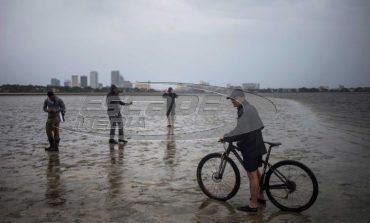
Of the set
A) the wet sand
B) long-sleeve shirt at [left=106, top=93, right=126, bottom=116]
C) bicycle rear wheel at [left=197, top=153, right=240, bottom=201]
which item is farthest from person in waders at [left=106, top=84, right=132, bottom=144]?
bicycle rear wheel at [left=197, top=153, right=240, bottom=201]

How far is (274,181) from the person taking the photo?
6.43 m

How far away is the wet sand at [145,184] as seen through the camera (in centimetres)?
590

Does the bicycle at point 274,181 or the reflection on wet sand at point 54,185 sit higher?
the bicycle at point 274,181

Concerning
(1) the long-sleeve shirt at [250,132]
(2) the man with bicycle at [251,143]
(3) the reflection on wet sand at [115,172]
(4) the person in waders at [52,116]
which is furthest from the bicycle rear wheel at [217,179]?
(4) the person in waders at [52,116]

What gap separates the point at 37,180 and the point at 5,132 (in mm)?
10908

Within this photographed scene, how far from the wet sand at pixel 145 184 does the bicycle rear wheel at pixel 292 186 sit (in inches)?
6.9

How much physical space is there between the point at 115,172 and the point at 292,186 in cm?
434

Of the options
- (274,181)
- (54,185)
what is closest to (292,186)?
(274,181)

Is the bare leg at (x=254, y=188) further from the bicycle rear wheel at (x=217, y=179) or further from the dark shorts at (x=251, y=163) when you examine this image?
Result: the bicycle rear wheel at (x=217, y=179)

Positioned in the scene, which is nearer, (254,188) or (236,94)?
(254,188)

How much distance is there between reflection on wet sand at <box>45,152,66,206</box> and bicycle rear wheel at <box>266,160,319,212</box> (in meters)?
3.68

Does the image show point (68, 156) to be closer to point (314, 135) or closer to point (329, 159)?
point (329, 159)

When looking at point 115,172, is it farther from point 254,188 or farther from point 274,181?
point 274,181

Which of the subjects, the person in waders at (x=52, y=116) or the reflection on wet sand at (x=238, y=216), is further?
the person in waders at (x=52, y=116)
